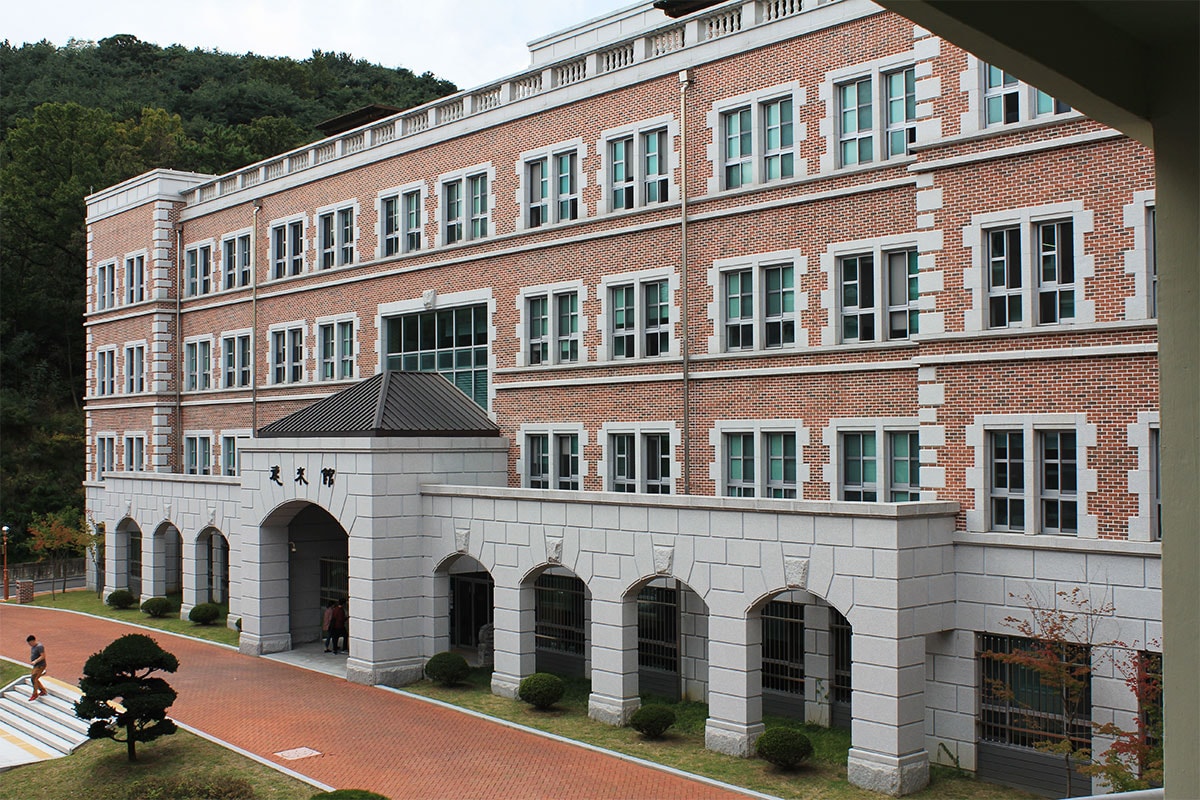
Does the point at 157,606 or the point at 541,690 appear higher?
the point at 541,690

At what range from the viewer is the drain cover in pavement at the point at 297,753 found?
870 inches

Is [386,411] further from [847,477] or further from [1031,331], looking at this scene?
[1031,331]

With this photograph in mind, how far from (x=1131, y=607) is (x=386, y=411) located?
18.5 meters

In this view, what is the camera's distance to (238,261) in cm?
4322

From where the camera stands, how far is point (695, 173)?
1062 inches

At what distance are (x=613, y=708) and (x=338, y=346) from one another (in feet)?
60.8

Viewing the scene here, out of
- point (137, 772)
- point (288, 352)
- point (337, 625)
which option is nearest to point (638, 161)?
point (337, 625)

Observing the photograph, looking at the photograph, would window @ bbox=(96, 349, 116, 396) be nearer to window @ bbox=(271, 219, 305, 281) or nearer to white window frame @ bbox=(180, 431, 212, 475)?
white window frame @ bbox=(180, 431, 212, 475)

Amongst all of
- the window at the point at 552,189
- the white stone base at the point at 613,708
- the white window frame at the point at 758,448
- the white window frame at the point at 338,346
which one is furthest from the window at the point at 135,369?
the white stone base at the point at 613,708

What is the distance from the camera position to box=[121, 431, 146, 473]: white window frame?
48031mm

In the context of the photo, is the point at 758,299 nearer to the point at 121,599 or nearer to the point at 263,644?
the point at 263,644

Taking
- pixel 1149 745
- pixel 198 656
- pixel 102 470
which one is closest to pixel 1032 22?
pixel 1149 745

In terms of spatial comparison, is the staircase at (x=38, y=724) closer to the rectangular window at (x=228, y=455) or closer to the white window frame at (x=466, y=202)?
the rectangular window at (x=228, y=455)

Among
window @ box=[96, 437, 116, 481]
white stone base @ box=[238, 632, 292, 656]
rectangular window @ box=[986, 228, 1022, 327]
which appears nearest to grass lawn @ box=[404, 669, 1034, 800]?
white stone base @ box=[238, 632, 292, 656]
